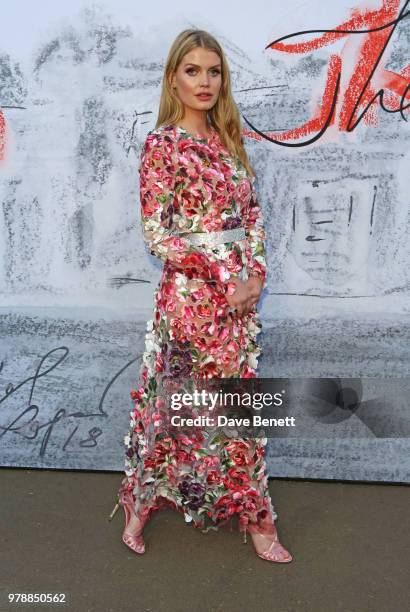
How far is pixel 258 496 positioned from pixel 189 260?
0.89 metres

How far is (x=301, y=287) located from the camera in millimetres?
3104

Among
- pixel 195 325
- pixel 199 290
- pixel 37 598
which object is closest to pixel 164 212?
pixel 199 290

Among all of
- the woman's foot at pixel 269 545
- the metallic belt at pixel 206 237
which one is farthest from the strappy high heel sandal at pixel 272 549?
the metallic belt at pixel 206 237

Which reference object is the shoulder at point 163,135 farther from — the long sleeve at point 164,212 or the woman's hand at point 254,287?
the woman's hand at point 254,287

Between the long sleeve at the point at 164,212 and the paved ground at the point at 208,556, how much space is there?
1030 millimetres

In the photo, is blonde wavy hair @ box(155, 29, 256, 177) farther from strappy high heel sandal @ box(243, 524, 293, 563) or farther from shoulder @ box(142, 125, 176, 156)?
strappy high heel sandal @ box(243, 524, 293, 563)

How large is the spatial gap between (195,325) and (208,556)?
856 millimetres

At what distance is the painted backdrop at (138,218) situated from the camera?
9.70ft

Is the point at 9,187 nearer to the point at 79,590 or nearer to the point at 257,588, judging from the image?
the point at 79,590

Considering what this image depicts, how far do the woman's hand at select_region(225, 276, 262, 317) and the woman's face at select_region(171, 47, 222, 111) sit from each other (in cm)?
61

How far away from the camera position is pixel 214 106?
251 cm

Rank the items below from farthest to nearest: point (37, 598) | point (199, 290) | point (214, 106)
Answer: point (214, 106) < point (199, 290) < point (37, 598)

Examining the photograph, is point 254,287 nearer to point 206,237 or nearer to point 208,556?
point 206,237

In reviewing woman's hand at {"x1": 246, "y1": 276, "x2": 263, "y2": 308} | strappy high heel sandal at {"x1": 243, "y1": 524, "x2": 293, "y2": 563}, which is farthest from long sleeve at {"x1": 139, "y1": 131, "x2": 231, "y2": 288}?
strappy high heel sandal at {"x1": 243, "y1": 524, "x2": 293, "y2": 563}
